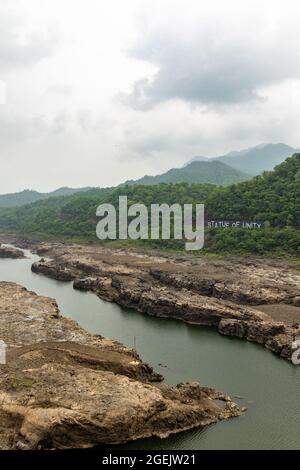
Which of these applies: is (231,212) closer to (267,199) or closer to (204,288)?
(267,199)

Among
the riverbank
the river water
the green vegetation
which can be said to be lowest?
the river water

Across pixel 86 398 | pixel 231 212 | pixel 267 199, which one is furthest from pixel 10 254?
pixel 86 398

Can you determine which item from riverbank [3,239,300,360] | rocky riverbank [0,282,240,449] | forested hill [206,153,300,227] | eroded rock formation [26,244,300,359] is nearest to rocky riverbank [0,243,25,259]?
riverbank [3,239,300,360]

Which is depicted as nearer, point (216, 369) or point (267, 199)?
point (216, 369)

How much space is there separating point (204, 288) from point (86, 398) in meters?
31.5

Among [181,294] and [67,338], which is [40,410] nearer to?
[67,338]

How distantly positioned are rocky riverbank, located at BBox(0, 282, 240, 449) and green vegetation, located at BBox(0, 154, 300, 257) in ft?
148

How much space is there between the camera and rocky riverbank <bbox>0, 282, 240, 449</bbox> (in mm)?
21922

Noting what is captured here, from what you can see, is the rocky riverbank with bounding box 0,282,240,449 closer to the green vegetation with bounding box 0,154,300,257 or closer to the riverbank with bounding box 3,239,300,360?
the riverbank with bounding box 3,239,300,360

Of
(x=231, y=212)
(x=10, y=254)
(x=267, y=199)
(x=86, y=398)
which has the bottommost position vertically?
(x=86, y=398)

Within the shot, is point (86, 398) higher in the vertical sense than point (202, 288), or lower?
lower

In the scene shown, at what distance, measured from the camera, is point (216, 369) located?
3262cm

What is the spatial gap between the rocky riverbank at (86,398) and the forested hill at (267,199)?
171 ft
